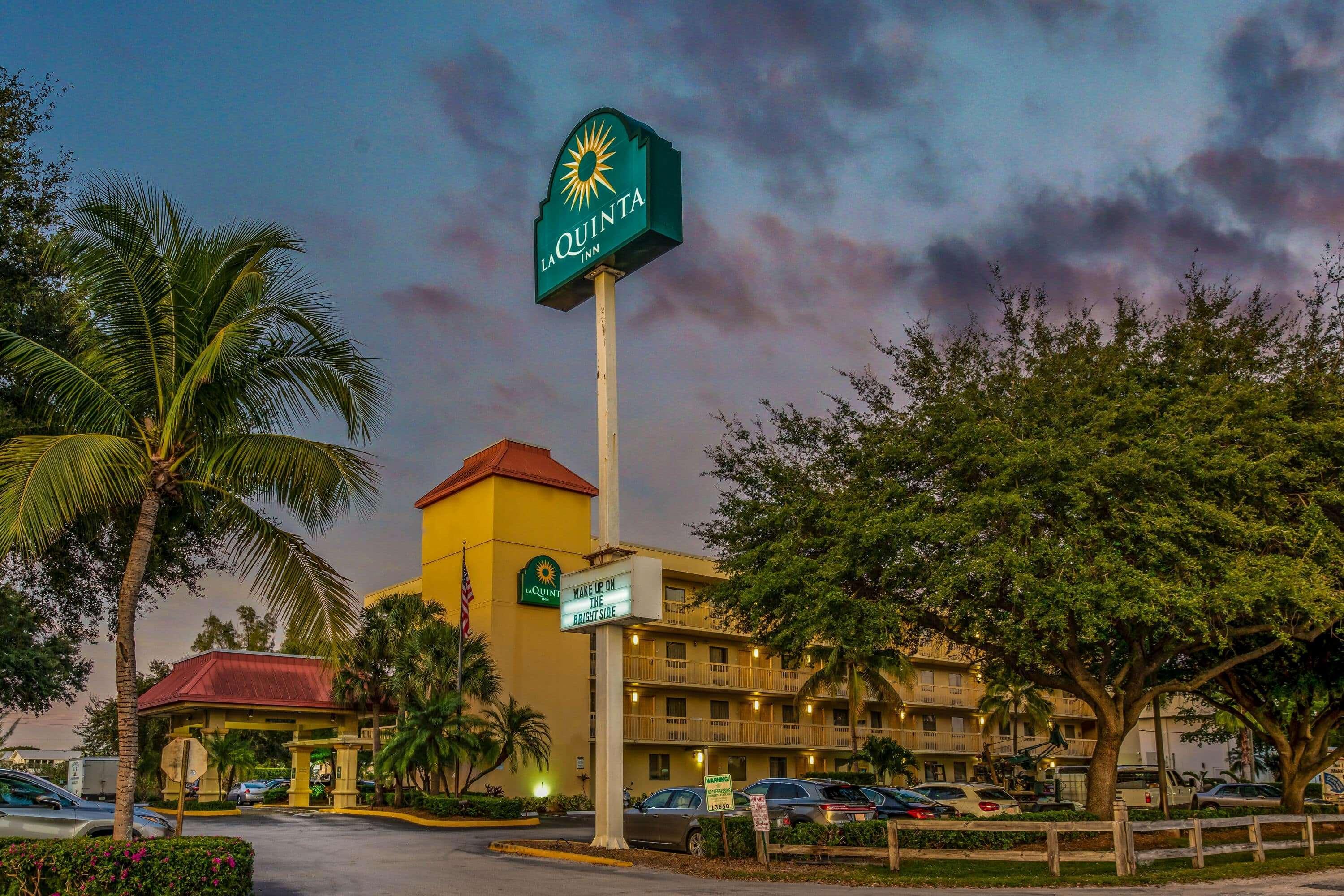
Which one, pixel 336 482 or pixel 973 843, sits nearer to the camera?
pixel 336 482

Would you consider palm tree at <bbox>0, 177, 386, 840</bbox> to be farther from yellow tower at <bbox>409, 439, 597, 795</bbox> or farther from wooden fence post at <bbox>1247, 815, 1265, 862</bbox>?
yellow tower at <bbox>409, 439, 597, 795</bbox>

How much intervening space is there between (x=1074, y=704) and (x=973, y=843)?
159ft

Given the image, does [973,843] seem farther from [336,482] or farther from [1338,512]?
[336,482]

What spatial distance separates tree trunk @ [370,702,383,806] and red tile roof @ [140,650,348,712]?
2223mm

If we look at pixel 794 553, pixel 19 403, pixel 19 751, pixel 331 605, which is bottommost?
pixel 19 751

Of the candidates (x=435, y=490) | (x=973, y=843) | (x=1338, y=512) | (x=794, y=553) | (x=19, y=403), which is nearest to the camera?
(x=19, y=403)

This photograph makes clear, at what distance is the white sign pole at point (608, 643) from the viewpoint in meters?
20.6

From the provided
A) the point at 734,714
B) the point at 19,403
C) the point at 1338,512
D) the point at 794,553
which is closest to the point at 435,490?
the point at 734,714

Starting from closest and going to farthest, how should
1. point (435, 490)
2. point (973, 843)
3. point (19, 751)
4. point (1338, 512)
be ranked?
point (973, 843)
point (1338, 512)
point (435, 490)
point (19, 751)

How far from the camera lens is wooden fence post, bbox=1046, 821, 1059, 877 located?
16.4 m

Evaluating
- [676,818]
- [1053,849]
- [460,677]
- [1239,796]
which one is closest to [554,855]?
[676,818]

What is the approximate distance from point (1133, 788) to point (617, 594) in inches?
992

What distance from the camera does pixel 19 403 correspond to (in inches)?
619

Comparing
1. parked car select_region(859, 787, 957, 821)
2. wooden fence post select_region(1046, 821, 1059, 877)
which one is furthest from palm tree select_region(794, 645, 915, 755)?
wooden fence post select_region(1046, 821, 1059, 877)
